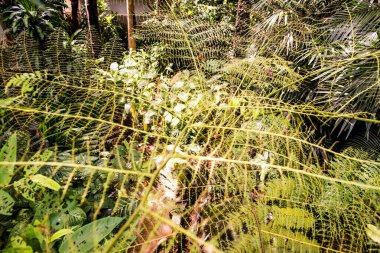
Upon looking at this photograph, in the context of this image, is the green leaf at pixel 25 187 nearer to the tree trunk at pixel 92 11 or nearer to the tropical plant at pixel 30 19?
the tree trunk at pixel 92 11

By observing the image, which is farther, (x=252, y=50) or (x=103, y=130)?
(x=252, y=50)

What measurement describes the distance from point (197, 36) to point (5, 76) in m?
0.69

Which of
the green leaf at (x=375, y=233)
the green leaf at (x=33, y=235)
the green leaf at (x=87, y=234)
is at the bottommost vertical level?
the green leaf at (x=33, y=235)

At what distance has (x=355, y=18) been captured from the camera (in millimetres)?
1664

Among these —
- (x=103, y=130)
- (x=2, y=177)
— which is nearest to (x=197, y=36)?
(x=103, y=130)

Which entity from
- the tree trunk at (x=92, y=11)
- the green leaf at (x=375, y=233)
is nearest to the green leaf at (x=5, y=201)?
the green leaf at (x=375, y=233)

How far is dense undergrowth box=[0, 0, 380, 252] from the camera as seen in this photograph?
0.47 meters

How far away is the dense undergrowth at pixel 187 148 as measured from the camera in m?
0.47

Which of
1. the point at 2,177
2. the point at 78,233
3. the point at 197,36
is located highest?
the point at 197,36

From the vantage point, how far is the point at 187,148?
0.62 metres

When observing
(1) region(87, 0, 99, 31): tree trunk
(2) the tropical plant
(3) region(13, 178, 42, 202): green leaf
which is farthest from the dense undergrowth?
(2) the tropical plant

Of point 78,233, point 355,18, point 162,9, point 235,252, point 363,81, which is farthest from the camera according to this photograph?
point 355,18

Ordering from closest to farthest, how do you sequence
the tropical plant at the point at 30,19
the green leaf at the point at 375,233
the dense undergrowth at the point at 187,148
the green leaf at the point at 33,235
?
1. the dense undergrowth at the point at 187,148
2. the green leaf at the point at 375,233
3. the green leaf at the point at 33,235
4. the tropical plant at the point at 30,19

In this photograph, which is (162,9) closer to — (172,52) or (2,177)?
(172,52)
